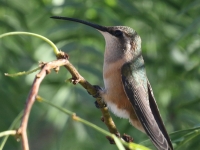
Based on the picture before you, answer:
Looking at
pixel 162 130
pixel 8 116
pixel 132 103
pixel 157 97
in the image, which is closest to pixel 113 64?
pixel 132 103

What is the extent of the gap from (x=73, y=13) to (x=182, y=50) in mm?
1343

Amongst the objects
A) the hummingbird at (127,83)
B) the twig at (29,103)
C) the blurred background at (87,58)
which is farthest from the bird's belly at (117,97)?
the twig at (29,103)

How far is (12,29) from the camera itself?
15.1 feet

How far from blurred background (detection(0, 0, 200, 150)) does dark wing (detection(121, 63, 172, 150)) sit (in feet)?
1.16

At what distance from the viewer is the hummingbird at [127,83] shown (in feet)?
11.3

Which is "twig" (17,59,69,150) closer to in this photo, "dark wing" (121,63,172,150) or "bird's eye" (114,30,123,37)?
"dark wing" (121,63,172,150)

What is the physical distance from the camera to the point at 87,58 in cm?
456

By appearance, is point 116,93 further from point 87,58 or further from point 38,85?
point 38,85

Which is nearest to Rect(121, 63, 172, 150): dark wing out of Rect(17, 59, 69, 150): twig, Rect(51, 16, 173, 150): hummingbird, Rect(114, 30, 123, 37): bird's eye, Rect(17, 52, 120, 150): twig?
Rect(51, 16, 173, 150): hummingbird

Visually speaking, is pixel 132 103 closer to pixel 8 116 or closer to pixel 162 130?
pixel 162 130

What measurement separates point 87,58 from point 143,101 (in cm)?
114

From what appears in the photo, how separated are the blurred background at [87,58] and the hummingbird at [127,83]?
32 centimetres

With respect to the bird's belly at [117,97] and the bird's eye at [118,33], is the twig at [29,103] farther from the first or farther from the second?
the bird's eye at [118,33]

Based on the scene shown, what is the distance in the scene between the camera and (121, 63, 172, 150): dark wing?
124 inches
